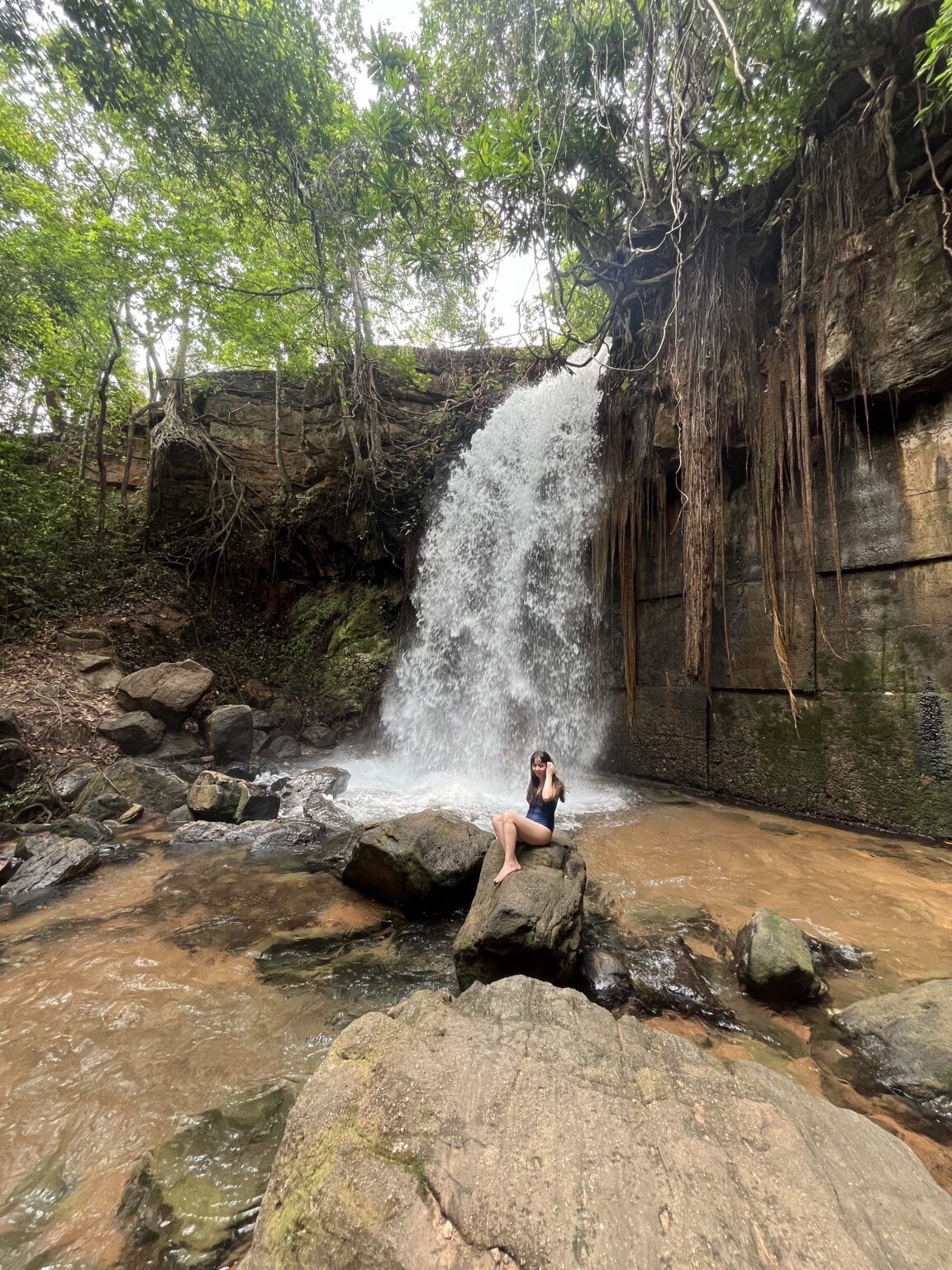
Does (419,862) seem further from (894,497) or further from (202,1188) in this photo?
(894,497)

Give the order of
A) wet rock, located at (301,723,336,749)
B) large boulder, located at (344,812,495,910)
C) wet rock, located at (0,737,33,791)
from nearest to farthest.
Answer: large boulder, located at (344,812,495,910), wet rock, located at (0,737,33,791), wet rock, located at (301,723,336,749)

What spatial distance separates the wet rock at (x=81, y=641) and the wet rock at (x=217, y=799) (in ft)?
15.5

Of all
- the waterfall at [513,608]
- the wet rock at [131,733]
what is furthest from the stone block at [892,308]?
the wet rock at [131,733]

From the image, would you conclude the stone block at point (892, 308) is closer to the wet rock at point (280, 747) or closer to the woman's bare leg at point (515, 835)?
the woman's bare leg at point (515, 835)

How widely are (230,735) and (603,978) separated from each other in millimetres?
6736

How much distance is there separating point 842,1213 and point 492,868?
2.35m

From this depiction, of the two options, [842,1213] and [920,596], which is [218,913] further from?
[920,596]

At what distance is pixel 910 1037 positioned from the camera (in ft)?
7.18

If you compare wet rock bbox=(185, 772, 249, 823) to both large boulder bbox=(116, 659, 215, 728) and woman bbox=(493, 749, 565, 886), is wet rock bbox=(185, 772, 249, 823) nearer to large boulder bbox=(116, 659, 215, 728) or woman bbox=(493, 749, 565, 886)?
large boulder bbox=(116, 659, 215, 728)

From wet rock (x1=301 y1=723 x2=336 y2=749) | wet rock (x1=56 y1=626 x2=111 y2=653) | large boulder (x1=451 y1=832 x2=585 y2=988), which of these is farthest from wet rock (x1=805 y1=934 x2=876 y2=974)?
wet rock (x1=56 y1=626 x2=111 y2=653)

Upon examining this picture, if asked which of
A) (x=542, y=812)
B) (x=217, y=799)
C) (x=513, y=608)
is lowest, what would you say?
(x=217, y=799)

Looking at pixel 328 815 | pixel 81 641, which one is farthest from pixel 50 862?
pixel 81 641

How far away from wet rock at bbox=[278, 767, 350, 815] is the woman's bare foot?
3.53 meters

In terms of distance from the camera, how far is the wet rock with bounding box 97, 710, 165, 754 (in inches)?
279
